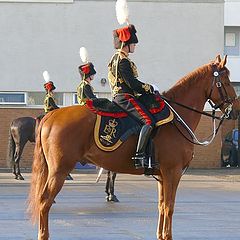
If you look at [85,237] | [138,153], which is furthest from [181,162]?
[85,237]

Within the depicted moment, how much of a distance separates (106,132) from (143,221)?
3265mm

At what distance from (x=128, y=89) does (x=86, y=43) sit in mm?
17841

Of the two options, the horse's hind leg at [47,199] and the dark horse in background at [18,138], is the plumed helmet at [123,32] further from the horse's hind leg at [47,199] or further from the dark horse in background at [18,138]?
the dark horse in background at [18,138]

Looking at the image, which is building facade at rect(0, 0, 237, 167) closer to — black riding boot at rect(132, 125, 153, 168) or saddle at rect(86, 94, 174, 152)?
saddle at rect(86, 94, 174, 152)

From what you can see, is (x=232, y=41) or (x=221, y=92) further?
(x=232, y=41)

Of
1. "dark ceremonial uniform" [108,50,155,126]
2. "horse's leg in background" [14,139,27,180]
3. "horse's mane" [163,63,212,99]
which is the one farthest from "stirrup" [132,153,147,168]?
"horse's leg in background" [14,139,27,180]

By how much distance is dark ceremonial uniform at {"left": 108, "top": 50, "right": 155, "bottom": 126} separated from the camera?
9.25m

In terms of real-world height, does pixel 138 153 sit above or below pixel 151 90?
below

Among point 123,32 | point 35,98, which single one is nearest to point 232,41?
point 35,98

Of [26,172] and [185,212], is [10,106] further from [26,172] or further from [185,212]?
[185,212]

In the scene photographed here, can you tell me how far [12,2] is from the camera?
26.7 meters

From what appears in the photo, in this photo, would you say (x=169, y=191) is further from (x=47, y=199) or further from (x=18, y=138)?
(x=18, y=138)

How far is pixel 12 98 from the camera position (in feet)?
89.1

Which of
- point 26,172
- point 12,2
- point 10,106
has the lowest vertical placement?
point 26,172
